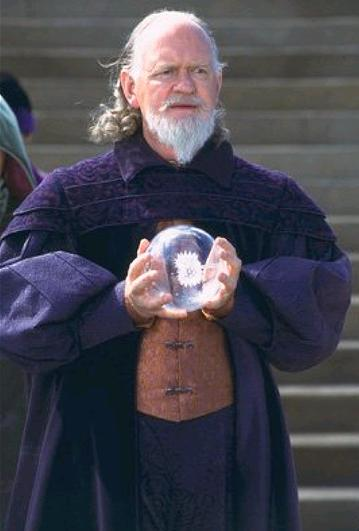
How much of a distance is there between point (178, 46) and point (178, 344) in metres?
0.76

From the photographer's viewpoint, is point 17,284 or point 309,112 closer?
point 17,284

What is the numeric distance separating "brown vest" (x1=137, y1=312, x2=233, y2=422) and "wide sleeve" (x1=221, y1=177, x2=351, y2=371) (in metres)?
0.10

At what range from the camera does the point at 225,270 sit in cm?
415

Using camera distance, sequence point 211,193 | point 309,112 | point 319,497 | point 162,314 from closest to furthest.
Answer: point 162,314 < point 211,193 < point 319,497 < point 309,112

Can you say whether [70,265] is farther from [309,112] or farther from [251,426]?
[309,112]

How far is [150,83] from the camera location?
14.6ft

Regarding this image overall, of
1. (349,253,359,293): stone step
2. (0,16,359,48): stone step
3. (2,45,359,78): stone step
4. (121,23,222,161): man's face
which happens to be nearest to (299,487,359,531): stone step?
(349,253,359,293): stone step

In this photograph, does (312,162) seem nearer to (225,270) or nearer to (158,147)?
(158,147)

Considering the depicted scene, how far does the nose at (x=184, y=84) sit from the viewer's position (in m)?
4.38

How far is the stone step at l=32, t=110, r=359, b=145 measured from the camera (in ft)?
27.9

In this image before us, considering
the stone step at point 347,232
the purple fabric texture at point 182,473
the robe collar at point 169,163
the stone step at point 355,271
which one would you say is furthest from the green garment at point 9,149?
the stone step at point 347,232

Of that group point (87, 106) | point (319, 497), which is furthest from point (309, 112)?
point (319, 497)

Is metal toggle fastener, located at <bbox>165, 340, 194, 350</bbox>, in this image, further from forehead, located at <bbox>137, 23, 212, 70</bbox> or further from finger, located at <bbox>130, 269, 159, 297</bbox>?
forehead, located at <bbox>137, 23, 212, 70</bbox>

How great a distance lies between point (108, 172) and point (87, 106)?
13.8 feet
